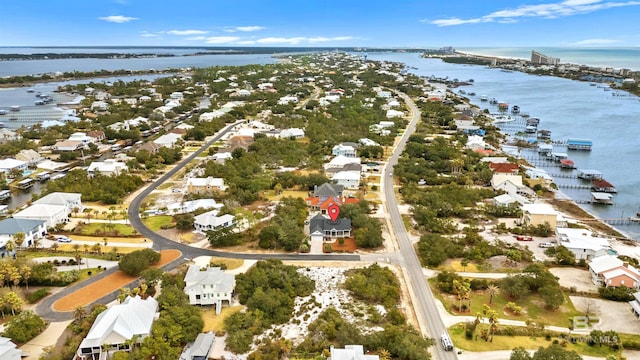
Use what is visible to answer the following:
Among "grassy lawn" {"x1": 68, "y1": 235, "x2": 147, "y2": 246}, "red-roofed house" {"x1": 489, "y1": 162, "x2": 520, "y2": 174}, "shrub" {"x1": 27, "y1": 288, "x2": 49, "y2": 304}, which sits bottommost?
"shrub" {"x1": 27, "y1": 288, "x2": 49, "y2": 304}

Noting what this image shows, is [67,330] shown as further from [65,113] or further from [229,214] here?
[65,113]

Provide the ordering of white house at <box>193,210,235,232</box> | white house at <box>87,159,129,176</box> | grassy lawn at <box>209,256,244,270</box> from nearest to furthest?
grassy lawn at <box>209,256,244,270</box> < white house at <box>193,210,235,232</box> < white house at <box>87,159,129,176</box>

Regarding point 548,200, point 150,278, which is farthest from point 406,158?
point 150,278

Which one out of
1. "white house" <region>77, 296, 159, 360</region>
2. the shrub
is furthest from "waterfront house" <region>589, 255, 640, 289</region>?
the shrub

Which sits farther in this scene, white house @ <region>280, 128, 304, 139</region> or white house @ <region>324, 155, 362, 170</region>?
white house @ <region>280, 128, 304, 139</region>

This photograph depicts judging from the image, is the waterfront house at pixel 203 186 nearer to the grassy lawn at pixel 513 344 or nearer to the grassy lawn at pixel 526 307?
the grassy lawn at pixel 526 307

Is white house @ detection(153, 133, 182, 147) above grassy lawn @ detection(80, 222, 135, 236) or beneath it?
above

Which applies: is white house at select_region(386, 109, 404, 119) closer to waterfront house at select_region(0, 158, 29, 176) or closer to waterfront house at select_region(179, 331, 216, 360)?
waterfront house at select_region(0, 158, 29, 176)

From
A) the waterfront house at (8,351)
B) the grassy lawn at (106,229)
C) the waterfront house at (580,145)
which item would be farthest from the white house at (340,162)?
the waterfront house at (580,145)
